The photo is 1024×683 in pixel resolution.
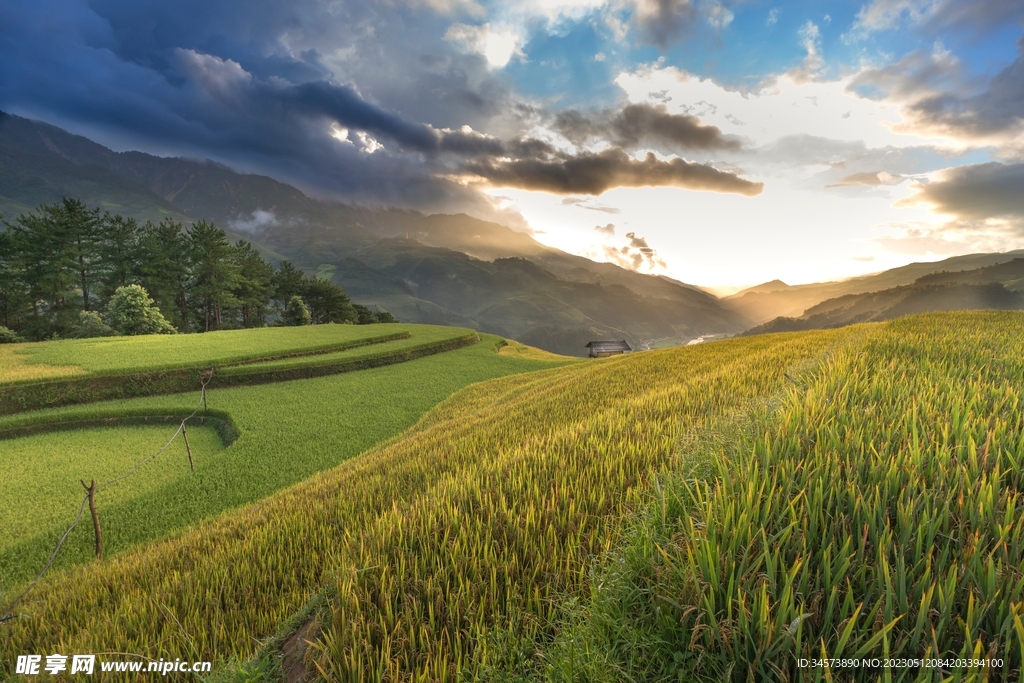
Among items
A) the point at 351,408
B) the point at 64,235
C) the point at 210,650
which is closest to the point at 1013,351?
the point at 210,650

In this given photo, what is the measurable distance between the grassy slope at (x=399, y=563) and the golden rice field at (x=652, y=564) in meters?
0.02

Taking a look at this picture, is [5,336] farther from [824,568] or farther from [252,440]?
[824,568]

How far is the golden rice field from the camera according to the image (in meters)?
1.25

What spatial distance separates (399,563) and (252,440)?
1247 cm

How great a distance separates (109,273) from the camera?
44375mm

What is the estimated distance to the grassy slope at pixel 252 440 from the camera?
7.15m

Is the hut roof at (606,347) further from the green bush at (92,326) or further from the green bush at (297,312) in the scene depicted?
the green bush at (92,326)

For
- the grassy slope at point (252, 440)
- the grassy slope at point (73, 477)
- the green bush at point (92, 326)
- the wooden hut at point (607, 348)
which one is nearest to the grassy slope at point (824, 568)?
the grassy slope at point (252, 440)

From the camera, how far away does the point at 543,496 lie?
3.11 m

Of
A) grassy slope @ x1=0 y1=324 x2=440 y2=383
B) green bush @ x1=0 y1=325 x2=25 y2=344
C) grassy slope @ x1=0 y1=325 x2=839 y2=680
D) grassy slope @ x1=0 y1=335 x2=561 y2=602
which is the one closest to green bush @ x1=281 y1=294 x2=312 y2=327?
grassy slope @ x1=0 y1=324 x2=440 y2=383

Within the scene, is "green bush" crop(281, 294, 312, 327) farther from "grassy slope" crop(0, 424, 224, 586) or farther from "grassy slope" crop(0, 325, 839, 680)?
"grassy slope" crop(0, 325, 839, 680)

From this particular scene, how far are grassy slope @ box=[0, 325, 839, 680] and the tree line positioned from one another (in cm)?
4845

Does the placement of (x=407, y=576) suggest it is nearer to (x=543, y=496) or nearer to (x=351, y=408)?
(x=543, y=496)

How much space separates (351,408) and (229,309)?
5793 centimetres
